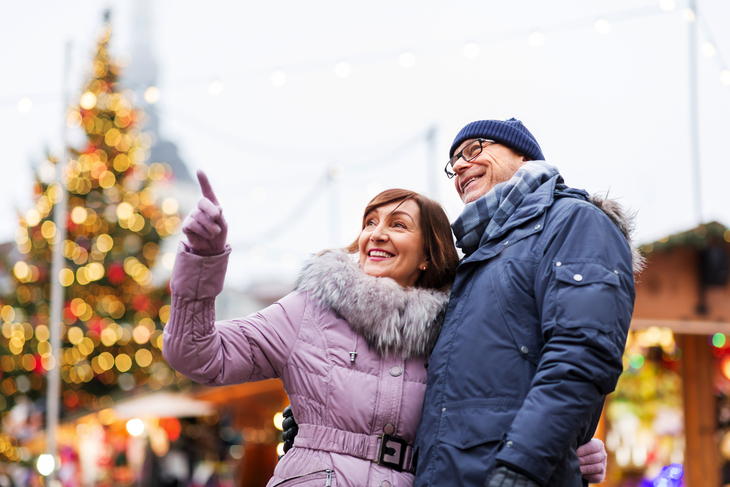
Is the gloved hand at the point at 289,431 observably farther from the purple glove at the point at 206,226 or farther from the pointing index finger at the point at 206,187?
the pointing index finger at the point at 206,187

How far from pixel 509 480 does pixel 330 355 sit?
0.74 metres

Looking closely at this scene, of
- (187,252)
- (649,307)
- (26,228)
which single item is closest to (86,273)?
(26,228)

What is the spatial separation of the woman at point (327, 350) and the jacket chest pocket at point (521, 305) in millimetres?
365

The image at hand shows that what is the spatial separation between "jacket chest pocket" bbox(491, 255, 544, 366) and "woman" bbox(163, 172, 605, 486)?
365mm

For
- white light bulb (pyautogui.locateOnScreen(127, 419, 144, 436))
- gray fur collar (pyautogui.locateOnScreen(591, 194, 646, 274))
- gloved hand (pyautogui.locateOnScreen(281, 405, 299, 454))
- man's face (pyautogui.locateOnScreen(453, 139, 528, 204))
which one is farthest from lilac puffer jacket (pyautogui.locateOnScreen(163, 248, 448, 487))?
white light bulb (pyautogui.locateOnScreen(127, 419, 144, 436))

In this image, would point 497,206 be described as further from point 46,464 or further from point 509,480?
point 46,464

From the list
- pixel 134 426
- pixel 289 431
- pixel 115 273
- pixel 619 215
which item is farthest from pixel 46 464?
pixel 619 215

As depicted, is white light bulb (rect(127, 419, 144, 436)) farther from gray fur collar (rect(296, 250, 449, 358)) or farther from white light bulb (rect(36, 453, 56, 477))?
gray fur collar (rect(296, 250, 449, 358))

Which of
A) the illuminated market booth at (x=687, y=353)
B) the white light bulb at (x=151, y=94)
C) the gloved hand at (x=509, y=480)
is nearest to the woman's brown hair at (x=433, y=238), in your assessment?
the gloved hand at (x=509, y=480)

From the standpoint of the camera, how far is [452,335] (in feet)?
6.22

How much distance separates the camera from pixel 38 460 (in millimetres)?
7586

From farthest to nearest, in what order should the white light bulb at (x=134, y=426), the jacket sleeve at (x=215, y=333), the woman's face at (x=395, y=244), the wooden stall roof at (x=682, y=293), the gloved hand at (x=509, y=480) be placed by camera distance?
the white light bulb at (x=134, y=426) < the wooden stall roof at (x=682, y=293) < the woman's face at (x=395, y=244) < the jacket sleeve at (x=215, y=333) < the gloved hand at (x=509, y=480)

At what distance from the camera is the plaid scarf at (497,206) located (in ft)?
6.70

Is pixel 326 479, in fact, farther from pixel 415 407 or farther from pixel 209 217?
pixel 209 217
